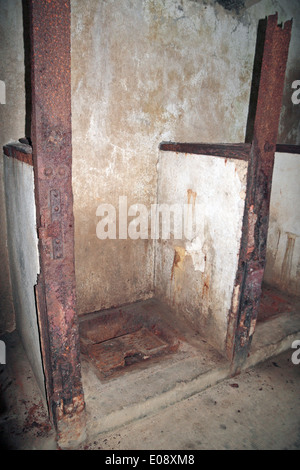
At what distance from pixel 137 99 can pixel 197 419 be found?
257 cm

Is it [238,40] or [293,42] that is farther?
[293,42]

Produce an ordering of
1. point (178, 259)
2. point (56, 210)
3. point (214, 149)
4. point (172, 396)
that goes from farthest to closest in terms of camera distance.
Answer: point (178, 259), point (214, 149), point (172, 396), point (56, 210)

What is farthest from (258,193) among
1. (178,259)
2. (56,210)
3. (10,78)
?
(10,78)

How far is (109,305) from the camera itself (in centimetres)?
309

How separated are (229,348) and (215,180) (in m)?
1.30

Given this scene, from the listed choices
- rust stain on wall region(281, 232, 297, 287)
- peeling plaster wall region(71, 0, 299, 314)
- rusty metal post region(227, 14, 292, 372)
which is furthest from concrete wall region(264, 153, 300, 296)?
rusty metal post region(227, 14, 292, 372)

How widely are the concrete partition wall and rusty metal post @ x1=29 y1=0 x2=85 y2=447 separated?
1.20 meters

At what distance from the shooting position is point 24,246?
6.46ft

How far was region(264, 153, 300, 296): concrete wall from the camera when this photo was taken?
318 centimetres

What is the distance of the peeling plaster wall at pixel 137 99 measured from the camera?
2.52 m

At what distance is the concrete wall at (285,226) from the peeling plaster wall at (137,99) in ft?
2.28

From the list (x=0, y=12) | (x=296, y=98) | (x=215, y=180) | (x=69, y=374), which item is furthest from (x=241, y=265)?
(x=296, y=98)

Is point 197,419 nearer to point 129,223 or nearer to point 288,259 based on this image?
point 129,223

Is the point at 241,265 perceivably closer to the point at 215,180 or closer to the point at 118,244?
the point at 215,180
